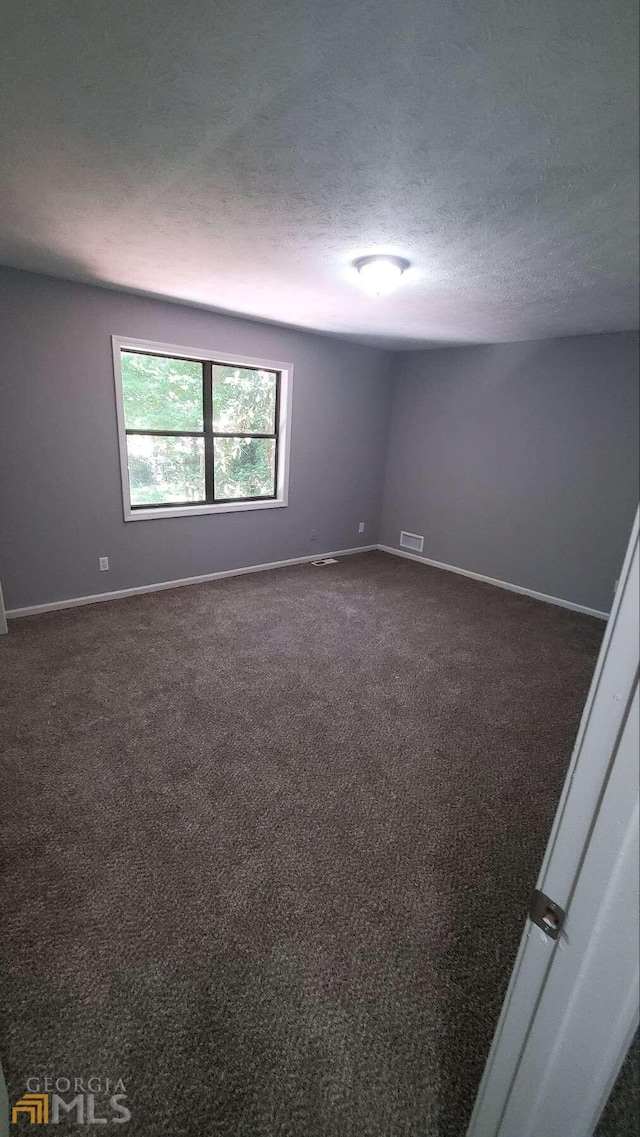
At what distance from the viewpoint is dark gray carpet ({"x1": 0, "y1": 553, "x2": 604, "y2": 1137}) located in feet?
3.44

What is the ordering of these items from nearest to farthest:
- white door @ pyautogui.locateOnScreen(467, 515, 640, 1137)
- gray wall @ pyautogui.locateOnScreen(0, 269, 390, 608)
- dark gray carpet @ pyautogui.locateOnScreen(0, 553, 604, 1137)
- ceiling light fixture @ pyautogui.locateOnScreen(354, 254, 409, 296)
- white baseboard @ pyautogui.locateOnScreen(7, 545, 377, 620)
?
white door @ pyautogui.locateOnScreen(467, 515, 640, 1137), dark gray carpet @ pyautogui.locateOnScreen(0, 553, 604, 1137), ceiling light fixture @ pyautogui.locateOnScreen(354, 254, 409, 296), gray wall @ pyautogui.locateOnScreen(0, 269, 390, 608), white baseboard @ pyautogui.locateOnScreen(7, 545, 377, 620)

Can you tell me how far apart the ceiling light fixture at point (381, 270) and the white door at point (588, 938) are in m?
2.25

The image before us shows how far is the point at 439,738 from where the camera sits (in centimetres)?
220

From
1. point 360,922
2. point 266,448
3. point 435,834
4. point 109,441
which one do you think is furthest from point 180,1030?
point 266,448

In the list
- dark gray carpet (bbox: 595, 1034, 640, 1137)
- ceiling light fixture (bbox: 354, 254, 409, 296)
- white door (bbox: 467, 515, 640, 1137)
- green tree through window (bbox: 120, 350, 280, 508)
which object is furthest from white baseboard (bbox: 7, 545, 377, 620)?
dark gray carpet (bbox: 595, 1034, 640, 1137)

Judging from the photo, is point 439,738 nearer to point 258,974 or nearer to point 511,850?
point 511,850

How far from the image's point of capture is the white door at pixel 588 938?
0.48 m

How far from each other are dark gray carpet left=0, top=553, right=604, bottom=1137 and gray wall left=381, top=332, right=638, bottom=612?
4.44 ft

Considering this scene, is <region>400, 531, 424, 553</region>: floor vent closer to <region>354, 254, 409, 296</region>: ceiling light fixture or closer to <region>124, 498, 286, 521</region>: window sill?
<region>124, 498, 286, 521</region>: window sill

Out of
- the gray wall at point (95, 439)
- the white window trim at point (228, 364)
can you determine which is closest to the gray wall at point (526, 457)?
the gray wall at point (95, 439)

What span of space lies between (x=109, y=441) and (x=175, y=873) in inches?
116

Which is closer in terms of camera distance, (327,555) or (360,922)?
(360,922)

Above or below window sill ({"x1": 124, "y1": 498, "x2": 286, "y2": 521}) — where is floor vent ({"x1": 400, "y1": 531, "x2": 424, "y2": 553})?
below

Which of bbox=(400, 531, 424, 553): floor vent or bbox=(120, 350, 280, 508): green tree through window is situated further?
bbox=(400, 531, 424, 553): floor vent
